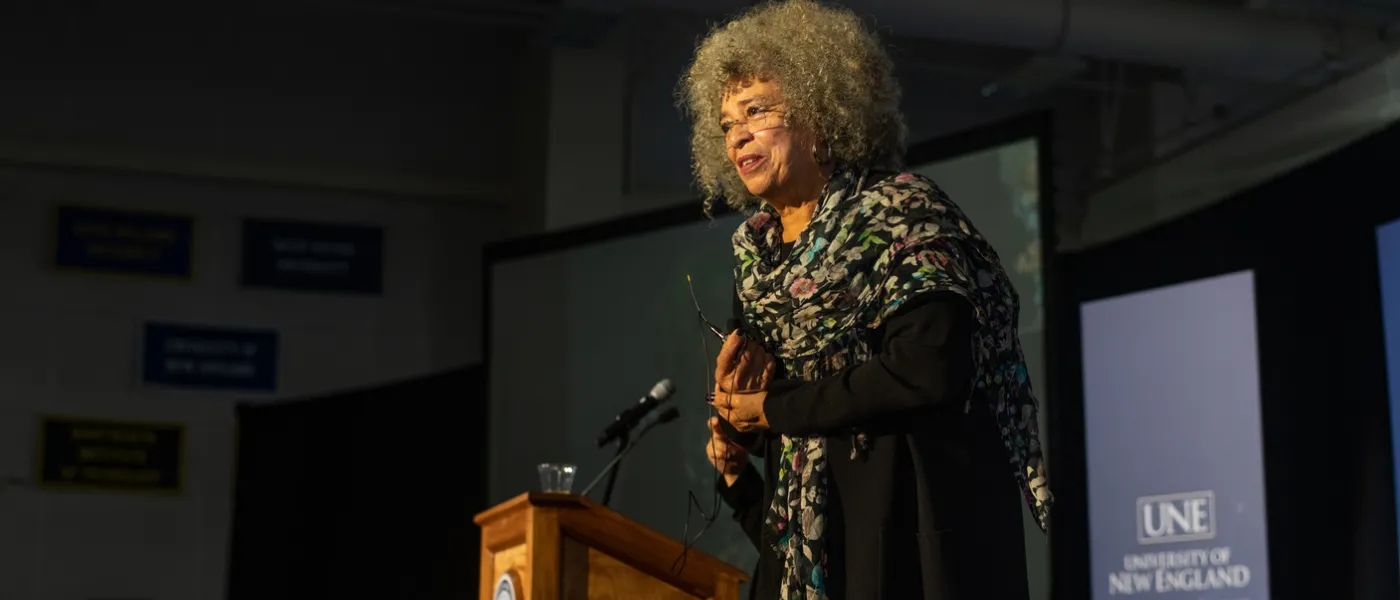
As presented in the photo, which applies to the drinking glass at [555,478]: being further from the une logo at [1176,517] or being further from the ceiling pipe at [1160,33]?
the une logo at [1176,517]

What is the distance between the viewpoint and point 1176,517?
17.0 feet

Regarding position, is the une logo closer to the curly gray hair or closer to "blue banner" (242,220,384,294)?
"blue banner" (242,220,384,294)

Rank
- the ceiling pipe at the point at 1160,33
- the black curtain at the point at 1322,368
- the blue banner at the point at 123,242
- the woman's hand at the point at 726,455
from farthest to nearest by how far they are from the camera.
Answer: the blue banner at the point at 123,242, the ceiling pipe at the point at 1160,33, the black curtain at the point at 1322,368, the woman's hand at the point at 726,455

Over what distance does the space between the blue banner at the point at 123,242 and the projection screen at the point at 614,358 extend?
1.53 metres

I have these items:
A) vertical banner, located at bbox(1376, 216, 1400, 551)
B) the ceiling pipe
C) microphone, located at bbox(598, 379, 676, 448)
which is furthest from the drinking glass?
the ceiling pipe

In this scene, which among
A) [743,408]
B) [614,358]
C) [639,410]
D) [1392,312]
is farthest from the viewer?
[614,358]

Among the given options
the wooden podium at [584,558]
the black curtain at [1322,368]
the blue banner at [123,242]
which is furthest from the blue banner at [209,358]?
the wooden podium at [584,558]

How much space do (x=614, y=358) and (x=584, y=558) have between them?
8.51ft

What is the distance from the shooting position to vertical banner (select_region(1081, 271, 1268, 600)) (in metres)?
4.88

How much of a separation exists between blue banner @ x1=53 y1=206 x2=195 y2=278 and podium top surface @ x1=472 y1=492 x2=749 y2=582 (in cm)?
394

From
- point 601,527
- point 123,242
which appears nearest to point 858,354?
point 601,527

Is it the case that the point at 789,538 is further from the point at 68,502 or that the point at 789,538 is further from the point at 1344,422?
the point at 68,502

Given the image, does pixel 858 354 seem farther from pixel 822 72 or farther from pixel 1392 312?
pixel 1392 312

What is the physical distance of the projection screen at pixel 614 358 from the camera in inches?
192
